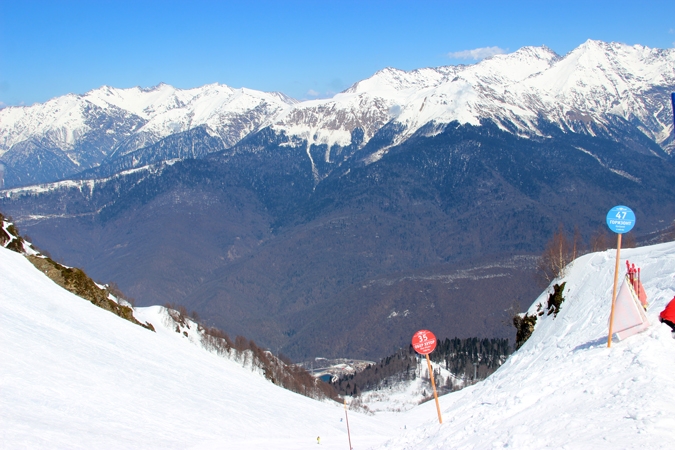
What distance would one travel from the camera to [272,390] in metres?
53.9

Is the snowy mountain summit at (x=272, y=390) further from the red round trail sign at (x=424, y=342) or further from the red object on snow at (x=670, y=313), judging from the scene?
the red round trail sign at (x=424, y=342)

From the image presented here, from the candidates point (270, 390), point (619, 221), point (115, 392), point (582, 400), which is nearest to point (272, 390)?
point (270, 390)

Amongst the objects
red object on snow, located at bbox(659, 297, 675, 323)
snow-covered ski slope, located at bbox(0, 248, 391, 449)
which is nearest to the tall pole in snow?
red object on snow, located at bbox(659, 297, 675, 323)

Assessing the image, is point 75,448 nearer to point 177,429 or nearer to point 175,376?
point 177,429

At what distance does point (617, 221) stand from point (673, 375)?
6.87m

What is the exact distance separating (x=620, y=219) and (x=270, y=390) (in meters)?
39.6

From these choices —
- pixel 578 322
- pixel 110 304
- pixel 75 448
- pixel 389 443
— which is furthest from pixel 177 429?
pixel 110 304

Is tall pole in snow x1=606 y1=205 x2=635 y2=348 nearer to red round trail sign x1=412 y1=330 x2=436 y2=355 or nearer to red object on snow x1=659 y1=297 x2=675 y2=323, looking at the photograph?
red object on snow x1=659 y1=297 x2=675 y2=323

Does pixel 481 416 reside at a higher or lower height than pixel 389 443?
higher

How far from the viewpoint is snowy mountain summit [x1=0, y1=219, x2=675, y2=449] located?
16.5 meters

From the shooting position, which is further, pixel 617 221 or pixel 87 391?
pixel 87 391

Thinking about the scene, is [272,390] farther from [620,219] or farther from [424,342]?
[620,219]

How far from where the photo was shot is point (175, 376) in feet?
136

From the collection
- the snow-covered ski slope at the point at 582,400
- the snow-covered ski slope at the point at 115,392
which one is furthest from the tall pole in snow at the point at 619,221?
the snow-covered ski slope at the point at 115,392
